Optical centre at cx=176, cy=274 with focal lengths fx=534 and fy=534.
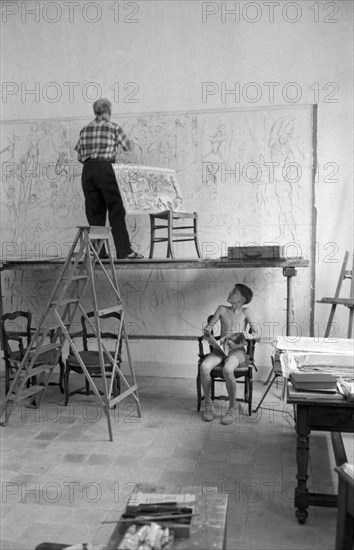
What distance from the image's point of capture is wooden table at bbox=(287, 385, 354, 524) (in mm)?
3117

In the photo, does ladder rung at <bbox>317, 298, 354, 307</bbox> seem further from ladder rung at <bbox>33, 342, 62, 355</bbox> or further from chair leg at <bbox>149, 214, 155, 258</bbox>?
ladder rung at <bbox>33, 342, 62, 355</bbox>

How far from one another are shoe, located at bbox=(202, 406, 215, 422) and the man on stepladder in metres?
1.88

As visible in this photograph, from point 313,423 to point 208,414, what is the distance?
2163 mm

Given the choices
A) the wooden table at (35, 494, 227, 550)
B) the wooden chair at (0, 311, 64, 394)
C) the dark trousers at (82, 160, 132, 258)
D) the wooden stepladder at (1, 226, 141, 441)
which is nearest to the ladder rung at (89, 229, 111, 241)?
the wooden stepladder at (1, 226, 141, 441)

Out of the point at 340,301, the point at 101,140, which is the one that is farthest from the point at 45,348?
the point at 340,301

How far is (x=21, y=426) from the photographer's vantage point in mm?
5133

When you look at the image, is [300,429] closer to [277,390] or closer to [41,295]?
[277,390]

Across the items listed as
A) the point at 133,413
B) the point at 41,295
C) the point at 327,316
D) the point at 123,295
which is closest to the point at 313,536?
the point at 133,413

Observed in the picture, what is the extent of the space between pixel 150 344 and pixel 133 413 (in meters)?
1.65

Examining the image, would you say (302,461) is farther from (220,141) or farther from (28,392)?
(220,141)

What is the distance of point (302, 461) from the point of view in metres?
3.24

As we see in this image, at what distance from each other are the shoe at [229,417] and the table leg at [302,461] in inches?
72.0

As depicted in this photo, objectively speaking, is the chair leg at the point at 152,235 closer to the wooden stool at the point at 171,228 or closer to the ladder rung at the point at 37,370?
the wooden stool at the point at 171,228

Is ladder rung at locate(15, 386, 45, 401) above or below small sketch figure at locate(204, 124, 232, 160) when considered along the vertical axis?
below
